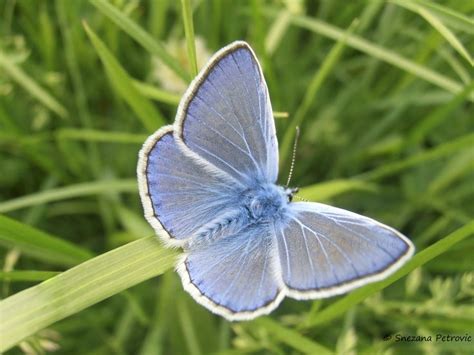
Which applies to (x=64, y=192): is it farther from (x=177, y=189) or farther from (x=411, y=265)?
(x=411, y=265)

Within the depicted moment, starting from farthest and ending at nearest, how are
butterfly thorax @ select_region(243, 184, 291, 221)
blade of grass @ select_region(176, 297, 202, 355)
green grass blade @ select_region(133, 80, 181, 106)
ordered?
blade of grass @ select_region(176, 297, 202, 355) < green grass blade @ select_region(133, 80, 181, 106) < butterfly thorax @ select_region(243, 184, 291, 221)

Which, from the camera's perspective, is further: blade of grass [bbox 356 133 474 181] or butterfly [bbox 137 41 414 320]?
blade of grass [bbox 356 133 474 181]

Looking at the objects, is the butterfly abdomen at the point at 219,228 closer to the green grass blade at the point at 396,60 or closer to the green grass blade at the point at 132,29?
the green grass blade at the point at 132,29

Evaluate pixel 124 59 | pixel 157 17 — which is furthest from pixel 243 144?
pixel 124 59

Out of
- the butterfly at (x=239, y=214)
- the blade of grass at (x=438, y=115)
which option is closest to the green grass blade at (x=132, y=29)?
the butterfly at (x=239, y=214)

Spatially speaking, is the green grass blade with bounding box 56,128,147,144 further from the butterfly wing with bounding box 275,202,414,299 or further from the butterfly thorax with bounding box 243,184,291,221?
the butterfly wing with bounding box 275,202,414,299

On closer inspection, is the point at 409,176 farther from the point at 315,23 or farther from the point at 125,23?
the point at 125,23

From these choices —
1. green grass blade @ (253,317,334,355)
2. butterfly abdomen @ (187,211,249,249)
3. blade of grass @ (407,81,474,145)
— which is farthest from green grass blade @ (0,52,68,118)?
blade of grass @ (407,81,474,145)
